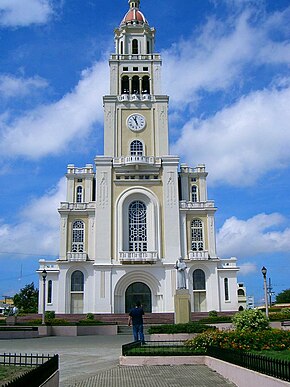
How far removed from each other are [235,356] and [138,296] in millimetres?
35443

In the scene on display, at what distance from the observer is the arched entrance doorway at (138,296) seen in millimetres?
45312

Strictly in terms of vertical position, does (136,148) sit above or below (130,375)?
above

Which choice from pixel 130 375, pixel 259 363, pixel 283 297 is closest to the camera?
→ pixel 259 363

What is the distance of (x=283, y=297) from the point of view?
8400cm

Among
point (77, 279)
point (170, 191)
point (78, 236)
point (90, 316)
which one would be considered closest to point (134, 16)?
point (170, 191)

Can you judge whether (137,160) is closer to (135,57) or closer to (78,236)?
(78,236)

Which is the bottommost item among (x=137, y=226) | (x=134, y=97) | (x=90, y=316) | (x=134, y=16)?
(x=90, y=316)

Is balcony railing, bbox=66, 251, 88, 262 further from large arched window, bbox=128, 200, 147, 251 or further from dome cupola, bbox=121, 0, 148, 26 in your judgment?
dome cupola, bbox=121, 0, 148, 26

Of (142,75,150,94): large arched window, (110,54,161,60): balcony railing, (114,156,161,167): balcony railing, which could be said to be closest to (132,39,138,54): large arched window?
(110,54,161,60): balcony railing

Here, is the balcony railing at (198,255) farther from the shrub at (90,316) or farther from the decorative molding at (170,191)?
the shrub at (90,316)

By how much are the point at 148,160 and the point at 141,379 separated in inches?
1436

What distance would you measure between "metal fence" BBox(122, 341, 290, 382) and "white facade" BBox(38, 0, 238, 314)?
28244mm

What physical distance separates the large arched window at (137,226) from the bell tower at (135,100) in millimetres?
5651

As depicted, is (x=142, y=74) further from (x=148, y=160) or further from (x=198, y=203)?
(x=198, y=203)
